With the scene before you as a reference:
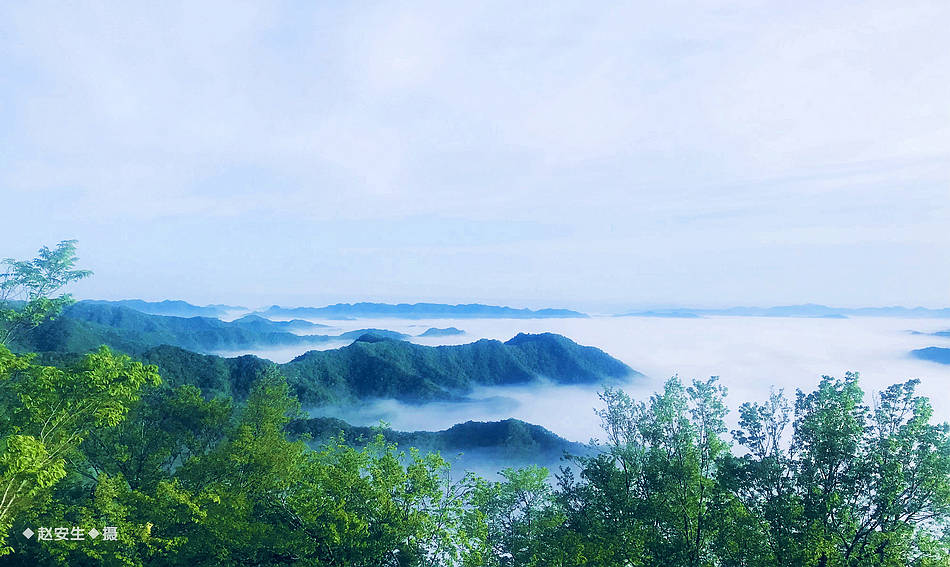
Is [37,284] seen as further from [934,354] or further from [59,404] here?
[934,354]

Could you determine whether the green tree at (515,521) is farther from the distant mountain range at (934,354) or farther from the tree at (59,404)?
the distant mountain range at (934,354)

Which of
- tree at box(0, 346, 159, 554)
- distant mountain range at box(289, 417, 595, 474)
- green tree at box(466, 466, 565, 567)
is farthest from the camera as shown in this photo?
distant mountain range at box(289, 417, 595, 474)

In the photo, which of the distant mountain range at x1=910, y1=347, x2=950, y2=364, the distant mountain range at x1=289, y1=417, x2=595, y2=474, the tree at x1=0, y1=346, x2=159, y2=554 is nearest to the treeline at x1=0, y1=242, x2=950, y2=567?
the tree at x1=0, y1=346, x2=159, y2=554

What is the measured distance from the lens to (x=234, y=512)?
24906 millimetres

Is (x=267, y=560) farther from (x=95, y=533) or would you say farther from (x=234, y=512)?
(x=95, y=533)

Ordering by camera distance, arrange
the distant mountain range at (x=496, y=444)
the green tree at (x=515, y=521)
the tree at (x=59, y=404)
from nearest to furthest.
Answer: the tree at (x=59, y=404), the green tree at (x=515, y=521), the distant mountain range at (x=496, y=444)

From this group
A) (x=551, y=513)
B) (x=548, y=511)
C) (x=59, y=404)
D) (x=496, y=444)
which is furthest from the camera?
(x=496, y=444)

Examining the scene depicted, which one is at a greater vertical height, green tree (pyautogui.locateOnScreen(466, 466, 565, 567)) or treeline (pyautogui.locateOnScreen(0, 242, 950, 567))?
treeline (pyautogui.locateOnScreen(0, 242, 950, 567))

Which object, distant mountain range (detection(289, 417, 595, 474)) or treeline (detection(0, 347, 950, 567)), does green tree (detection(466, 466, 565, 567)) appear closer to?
treeline (detection(0, 347, 950, 567))

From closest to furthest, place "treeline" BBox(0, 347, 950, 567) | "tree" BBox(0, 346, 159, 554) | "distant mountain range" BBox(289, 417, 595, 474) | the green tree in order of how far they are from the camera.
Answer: "tree" BBox(0, 346, 159, 554), "treeline" BBox(0, 347, 950, 567), the green tree, "distant mountain range" BBox(289, 417, 595, 474)

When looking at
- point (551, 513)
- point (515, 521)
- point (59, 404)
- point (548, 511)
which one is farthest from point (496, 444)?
point (59, 404)

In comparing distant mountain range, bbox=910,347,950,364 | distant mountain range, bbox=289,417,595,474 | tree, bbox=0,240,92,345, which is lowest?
distant mountain range, bbox=289,417,595,474

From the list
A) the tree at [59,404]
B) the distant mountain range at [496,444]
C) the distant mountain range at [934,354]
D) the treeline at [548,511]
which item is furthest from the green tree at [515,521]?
the distant mountain range at [934,354]

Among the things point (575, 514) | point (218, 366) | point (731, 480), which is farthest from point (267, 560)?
point (218, 366)
